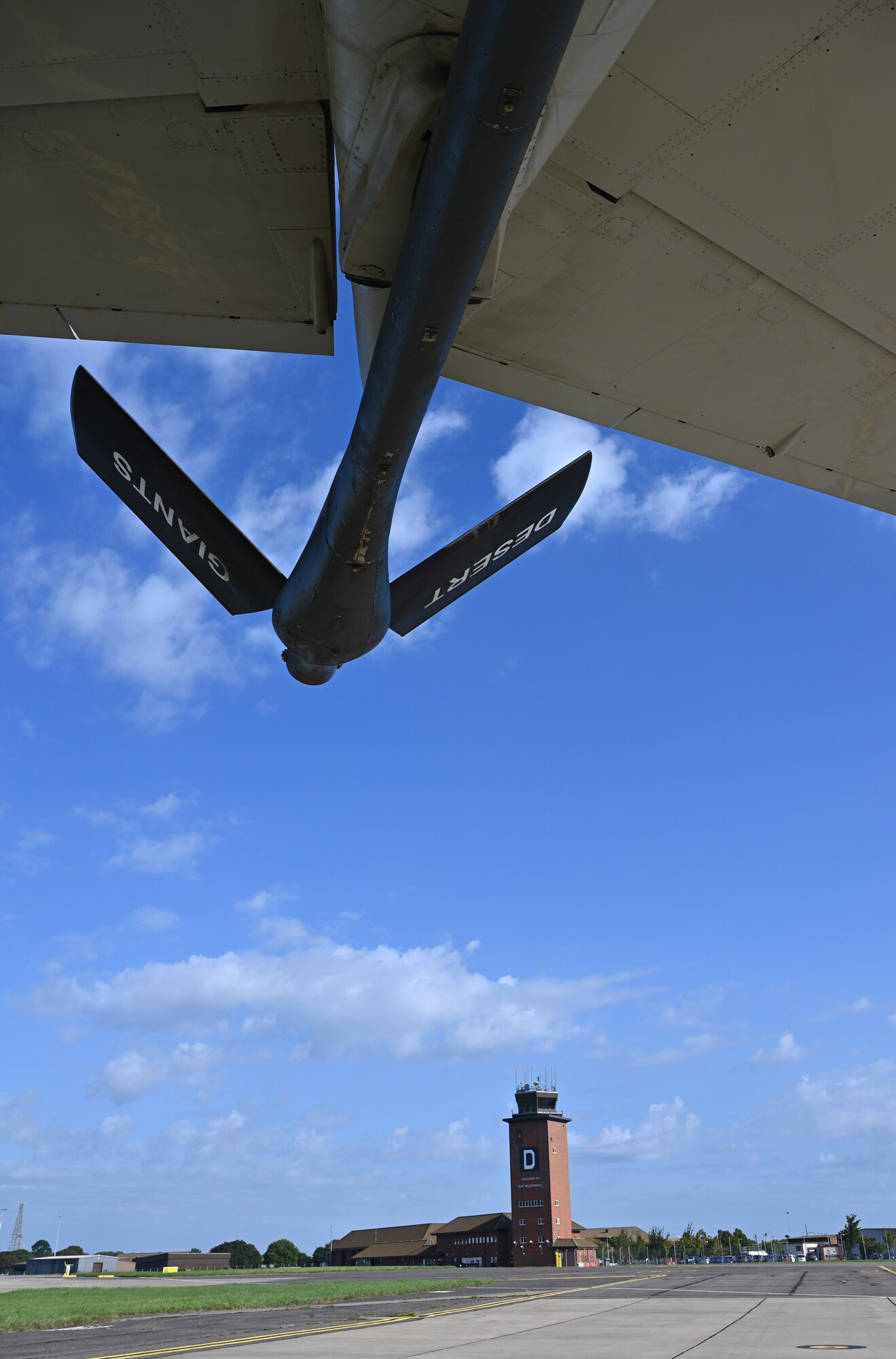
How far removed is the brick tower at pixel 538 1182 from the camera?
284ft

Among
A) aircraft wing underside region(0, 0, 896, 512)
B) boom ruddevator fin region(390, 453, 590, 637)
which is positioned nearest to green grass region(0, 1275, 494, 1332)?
boom ruddevator fin region(390, 453, 590, 637)

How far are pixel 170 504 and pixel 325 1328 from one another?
716 inches

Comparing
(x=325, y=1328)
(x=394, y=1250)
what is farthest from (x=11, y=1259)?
(x=325, y=1328)

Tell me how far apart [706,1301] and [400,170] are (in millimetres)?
28711

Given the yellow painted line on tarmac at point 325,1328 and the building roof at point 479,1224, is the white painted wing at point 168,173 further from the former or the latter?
the building roof at point 479,1224

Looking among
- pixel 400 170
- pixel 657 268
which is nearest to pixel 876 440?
pixel 657 268

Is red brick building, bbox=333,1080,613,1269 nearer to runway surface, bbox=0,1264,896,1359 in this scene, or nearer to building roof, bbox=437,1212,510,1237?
building roof, bbox=437,1212,510,1237

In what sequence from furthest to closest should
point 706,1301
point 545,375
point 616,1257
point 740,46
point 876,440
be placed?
point 616,1257, point 706,1301, point 876,440, point 545,375, point 740,46

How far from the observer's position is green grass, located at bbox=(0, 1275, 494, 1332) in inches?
858

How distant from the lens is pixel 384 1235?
107688 mm

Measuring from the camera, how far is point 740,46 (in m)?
4.27

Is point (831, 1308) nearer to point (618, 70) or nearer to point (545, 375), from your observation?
point (545, 375)

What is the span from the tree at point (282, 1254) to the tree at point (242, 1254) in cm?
161

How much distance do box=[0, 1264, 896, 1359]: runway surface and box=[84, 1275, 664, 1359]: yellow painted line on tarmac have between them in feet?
0.17
